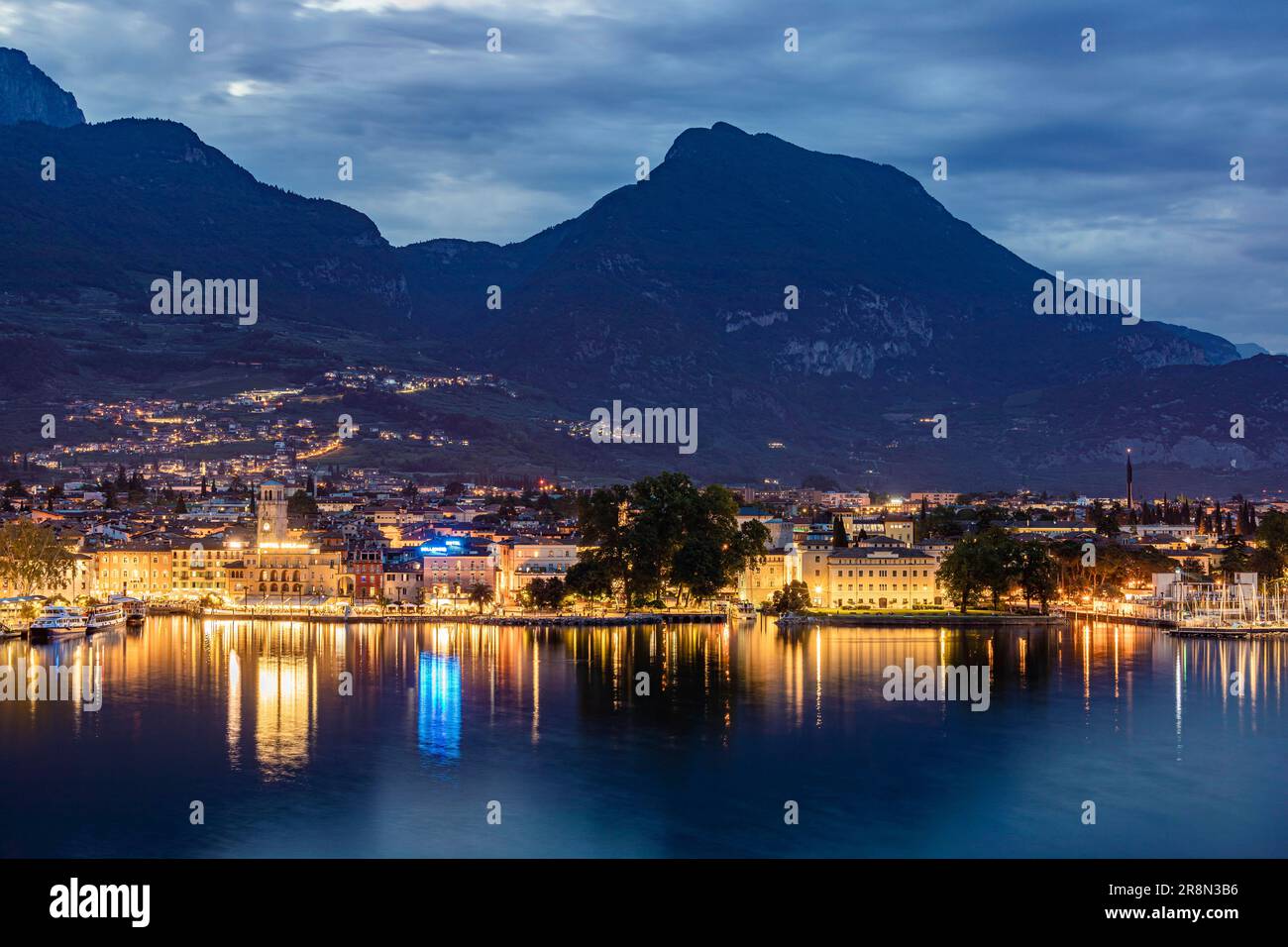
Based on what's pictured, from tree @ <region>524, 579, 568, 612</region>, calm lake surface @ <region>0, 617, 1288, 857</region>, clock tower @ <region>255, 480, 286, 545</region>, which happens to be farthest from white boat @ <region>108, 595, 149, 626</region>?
tree @ <region>524, 579, 568, 612</region>

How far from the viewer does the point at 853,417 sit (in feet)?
634

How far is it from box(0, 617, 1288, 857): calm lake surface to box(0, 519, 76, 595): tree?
15.4m

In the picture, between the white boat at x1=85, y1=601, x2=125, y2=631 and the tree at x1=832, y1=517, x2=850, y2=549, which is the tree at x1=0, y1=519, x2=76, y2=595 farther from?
the tree at x1=832, y1=517, x2=850, y2=549

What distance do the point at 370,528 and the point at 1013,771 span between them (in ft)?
198

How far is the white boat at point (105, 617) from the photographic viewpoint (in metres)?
51.4

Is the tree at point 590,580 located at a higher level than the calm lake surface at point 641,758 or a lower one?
higher

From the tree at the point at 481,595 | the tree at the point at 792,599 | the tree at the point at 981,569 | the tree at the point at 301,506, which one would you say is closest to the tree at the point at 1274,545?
the tree at the point at 981,569

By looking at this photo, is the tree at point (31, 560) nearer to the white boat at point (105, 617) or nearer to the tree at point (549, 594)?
the white boat at point (105, 617)

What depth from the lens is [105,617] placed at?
5372cm

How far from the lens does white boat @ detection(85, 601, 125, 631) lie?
169 feet

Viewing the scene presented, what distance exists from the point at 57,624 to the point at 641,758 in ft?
94.5

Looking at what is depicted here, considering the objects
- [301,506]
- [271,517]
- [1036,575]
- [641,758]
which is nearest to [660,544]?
[1036,575]

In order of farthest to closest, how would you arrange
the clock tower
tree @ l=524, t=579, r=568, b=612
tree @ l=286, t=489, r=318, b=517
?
tree @ l=286, t=489, r=318, b=517, the clock tower, tree @ l=524, t=579, r=568, b=612

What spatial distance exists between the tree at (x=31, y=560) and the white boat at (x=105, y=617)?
8.97 ft
